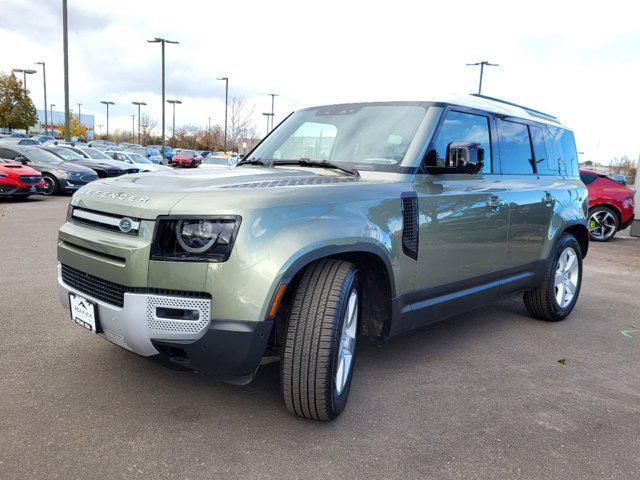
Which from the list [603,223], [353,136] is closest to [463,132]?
[353,136]

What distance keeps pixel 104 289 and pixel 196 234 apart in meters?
0.61

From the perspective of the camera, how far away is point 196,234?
8.36ft

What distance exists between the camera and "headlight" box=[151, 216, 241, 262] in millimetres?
2500

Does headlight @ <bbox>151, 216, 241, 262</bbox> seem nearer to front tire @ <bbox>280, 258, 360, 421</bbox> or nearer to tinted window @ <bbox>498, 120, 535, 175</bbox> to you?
front tire @ <bbox>280, 258, 360, 421</bbox>

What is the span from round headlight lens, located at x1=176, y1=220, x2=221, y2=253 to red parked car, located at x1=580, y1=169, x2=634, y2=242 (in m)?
11.7

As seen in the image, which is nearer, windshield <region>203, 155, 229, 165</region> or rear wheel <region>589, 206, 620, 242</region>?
rear wheel <region>589, 206, 620, 242</region>

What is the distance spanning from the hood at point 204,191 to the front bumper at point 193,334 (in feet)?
1.41

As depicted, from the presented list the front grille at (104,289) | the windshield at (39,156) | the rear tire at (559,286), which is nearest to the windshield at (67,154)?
the windshield at (39,156)

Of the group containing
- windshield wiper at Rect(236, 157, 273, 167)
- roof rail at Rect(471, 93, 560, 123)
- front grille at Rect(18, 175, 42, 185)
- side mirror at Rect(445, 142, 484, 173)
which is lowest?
front grille at Rect(18, 175, 42, 185)

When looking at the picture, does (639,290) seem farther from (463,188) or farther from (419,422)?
(419,422)

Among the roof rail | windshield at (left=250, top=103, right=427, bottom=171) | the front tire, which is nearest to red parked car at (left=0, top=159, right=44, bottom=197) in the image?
windshield at (left=250, top=103, right=427, bottom=171)

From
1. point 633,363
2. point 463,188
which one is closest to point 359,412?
point 463,188

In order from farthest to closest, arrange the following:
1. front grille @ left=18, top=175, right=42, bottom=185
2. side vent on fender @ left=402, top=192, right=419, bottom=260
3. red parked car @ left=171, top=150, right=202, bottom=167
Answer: red parked car @ left=171, top=150, right=202, bottom=167 < front grille @ left=18, top=175, right=42, bottom=185 < side vent on fender @ left=402, top=192, right=419, bottom=260

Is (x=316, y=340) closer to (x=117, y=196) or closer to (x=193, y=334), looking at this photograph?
(x=193, y=334)
